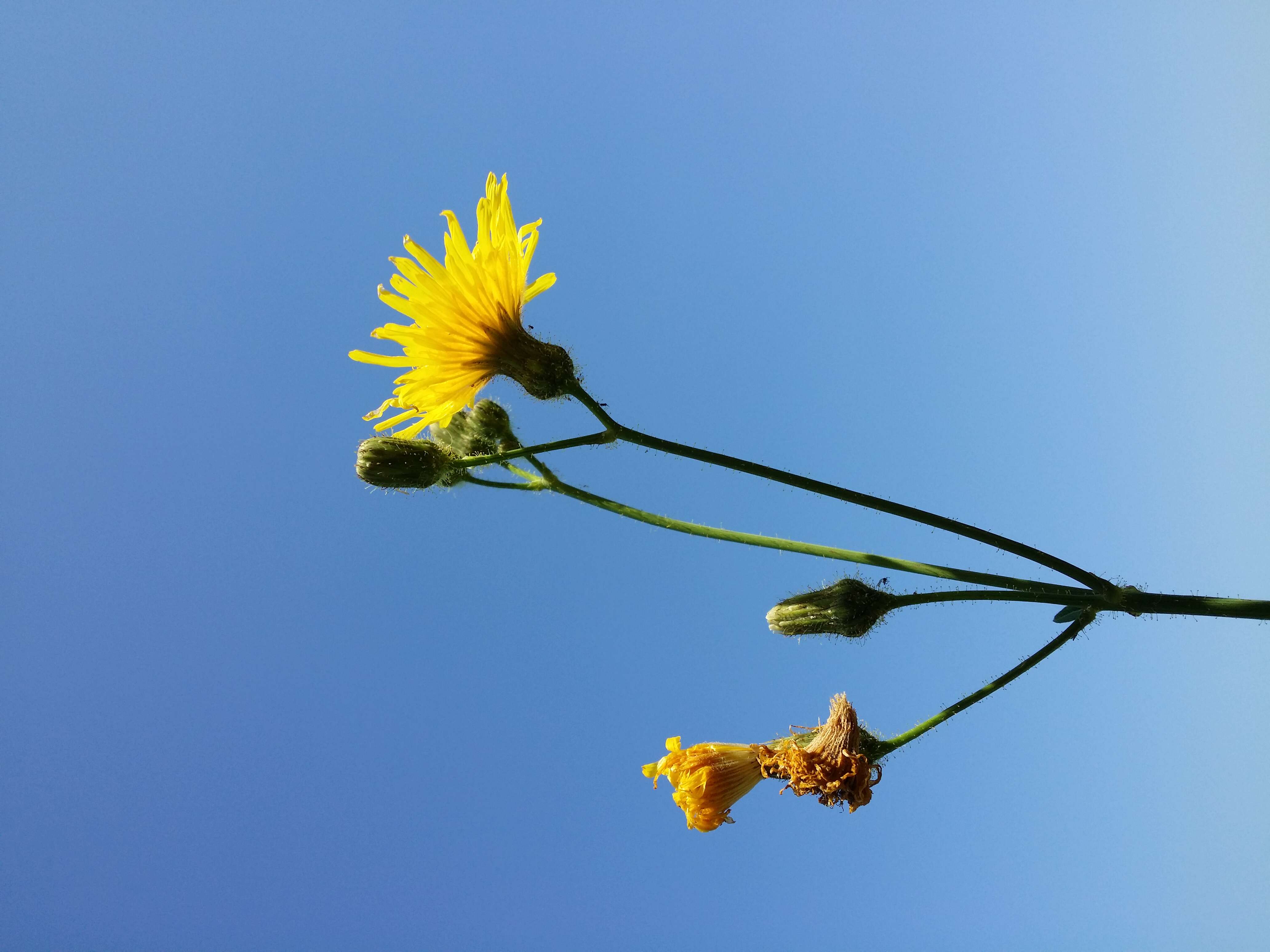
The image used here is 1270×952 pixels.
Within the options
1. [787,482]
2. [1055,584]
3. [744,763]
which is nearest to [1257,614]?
[1055,584]

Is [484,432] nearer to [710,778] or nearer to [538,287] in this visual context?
[538,287]

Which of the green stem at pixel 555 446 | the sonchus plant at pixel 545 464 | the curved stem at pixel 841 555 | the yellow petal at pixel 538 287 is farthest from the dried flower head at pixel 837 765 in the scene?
the yellow petal at pixel 538 287

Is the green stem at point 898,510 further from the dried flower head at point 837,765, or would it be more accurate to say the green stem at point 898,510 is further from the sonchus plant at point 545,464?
the dried flower head at point 837,765

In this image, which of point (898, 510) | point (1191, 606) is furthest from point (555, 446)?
point (1191, 606)

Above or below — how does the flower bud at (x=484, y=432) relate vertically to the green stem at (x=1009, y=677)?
above

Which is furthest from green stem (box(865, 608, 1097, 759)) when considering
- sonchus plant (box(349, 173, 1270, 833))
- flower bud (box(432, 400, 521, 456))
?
flower bud (box(432, 400, 521, 456))

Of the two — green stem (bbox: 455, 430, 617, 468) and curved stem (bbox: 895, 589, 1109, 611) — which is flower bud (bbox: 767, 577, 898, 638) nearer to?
curved stem (bbox: 895, 589, 1109, 611)

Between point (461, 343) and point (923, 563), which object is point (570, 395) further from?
point (923, 563)
